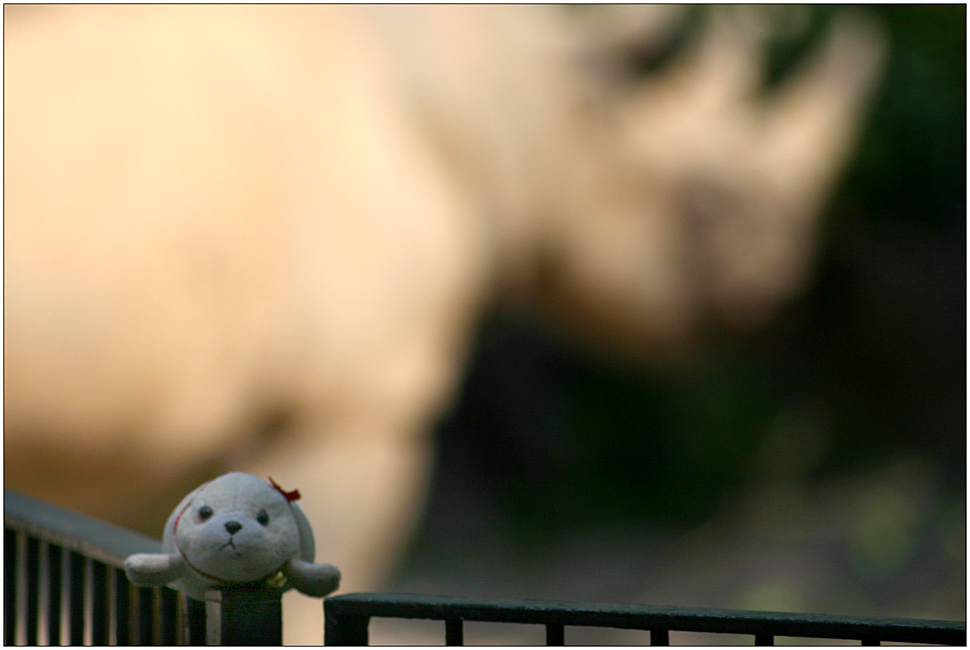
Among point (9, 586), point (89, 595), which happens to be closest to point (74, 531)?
point (89, 595)

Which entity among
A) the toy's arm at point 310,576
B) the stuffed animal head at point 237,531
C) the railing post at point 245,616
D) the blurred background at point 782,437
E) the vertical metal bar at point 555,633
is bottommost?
the vertical metal bar at point 555,633

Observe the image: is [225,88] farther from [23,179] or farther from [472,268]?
[472,268]

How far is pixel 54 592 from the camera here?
117 cm

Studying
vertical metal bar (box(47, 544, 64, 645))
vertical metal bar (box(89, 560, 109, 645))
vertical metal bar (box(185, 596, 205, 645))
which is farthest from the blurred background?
vertical metal bar (box(185, 596, 205, 645))

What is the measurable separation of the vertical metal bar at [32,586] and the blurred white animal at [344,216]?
4.67ft

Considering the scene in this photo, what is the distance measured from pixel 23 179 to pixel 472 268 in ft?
4.33

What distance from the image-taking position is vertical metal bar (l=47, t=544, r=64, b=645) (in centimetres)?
117

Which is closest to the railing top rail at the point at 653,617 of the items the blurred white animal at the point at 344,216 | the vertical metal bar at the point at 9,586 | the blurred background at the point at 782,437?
the vertical metal bar at the point at 9,586

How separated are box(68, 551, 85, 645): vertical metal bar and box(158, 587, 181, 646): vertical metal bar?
6.7 inches

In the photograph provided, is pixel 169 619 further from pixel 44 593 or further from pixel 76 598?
pixel 44 593

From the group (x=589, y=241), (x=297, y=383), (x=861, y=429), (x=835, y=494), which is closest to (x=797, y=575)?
(x=835, y=494)

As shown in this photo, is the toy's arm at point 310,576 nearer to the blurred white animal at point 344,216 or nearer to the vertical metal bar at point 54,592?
the vertical metal bar at point 54,592

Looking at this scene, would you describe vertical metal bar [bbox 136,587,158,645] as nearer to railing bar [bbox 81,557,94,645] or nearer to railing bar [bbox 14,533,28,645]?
railing bar [bbox 81,557,94,645]

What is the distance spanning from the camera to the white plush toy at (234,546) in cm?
83
